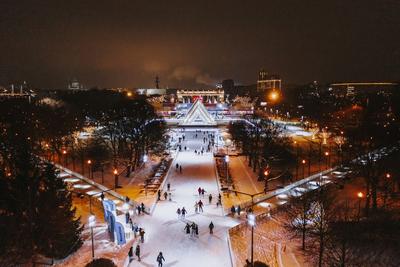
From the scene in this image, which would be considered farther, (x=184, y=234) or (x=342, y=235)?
(x=184, y=234)

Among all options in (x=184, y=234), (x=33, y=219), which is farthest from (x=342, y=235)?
(x=33, y=219)

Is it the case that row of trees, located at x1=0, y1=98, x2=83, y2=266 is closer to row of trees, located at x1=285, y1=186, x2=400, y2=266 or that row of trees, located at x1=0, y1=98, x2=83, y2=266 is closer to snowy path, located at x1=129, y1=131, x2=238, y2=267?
snowy path, located at x1=129, y1=131, x2=238, y2=267

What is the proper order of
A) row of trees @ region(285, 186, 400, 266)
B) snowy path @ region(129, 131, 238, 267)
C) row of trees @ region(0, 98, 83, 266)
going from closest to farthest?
1. row of trees @ region(285, 186, 400, 266)
2. row of trees @ region(0, 98, 83, 266)
3. snowy path @ region(129, 131, 238, 267)

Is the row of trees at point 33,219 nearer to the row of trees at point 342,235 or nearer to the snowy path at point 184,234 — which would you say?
the snowy path at point 184,234

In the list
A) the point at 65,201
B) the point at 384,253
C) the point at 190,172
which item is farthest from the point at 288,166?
the point at 65,201

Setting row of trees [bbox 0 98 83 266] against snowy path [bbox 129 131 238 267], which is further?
snowy path [bbox 129 131 238 267]

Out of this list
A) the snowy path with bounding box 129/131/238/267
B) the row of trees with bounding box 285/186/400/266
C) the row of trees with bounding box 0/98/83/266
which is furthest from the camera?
the snowy path with bounding box 129/131/238/267

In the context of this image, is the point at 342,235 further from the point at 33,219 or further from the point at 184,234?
the point at 33,219

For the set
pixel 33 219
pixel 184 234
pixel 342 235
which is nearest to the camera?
pixel 342 235

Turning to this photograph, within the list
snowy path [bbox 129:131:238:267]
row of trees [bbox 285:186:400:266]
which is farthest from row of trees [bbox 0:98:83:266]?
row of trees [bbox 285:186:400:266]
